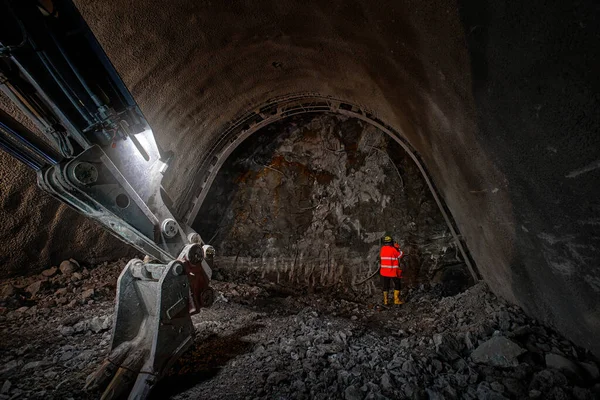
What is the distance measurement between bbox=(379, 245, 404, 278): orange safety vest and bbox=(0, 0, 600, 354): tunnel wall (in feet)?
3.52

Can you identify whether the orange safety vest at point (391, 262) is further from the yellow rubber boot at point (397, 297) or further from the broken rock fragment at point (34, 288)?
Answer: the broken rock fragment at point (34, 288)

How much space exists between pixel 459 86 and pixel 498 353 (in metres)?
2.07

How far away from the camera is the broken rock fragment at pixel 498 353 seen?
6.82ft

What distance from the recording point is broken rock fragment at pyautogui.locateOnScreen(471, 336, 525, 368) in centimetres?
208

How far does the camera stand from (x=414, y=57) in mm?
2289

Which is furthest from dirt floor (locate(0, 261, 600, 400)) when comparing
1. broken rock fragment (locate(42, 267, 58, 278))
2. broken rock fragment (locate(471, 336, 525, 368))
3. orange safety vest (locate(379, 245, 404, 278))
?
orange safety vest (locate(379, 245, 404, 278))

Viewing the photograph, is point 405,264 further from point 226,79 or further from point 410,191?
point 226,79

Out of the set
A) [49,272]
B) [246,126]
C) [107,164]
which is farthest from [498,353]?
[49,272]

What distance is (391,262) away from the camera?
14.9 feet

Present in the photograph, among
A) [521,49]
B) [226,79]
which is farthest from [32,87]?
[521,49]

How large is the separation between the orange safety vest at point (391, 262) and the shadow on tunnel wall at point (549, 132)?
6.96ft

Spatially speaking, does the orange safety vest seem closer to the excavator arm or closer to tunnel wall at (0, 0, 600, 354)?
tunnel wall at (0, 0, 600, 354)

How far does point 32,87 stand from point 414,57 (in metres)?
2.80

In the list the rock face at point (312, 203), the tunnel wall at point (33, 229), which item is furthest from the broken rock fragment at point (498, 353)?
the tunnel wall at point (33, 229)
